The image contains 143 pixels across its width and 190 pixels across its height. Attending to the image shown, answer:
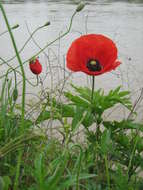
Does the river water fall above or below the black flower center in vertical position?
above

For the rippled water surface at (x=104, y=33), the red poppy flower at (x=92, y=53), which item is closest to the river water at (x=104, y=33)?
the rippled water surface at (x=104, y=33)

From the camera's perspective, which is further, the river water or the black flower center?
the river water

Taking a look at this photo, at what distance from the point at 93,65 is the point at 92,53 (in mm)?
39

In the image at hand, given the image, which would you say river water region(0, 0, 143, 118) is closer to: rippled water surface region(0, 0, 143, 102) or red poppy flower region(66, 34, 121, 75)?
rippled water surface region(0, 0, 143, 102)

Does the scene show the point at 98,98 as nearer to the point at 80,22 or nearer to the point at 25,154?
the point at 25,154

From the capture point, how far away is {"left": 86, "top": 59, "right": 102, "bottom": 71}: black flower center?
0.66 m

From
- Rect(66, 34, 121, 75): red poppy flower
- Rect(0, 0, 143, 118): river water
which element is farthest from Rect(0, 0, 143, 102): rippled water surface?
Rect(66, 34, 121, 75): red poppy flower

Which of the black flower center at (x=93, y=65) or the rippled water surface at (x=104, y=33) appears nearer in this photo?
the black flower center at (x=93, y=65)

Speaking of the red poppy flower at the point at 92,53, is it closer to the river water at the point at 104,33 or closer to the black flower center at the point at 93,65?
the black flower center at the point at 93,65

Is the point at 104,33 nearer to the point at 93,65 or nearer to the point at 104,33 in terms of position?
the point at 104,33

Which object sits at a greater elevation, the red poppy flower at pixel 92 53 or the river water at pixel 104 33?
the river water at pixel 104 33

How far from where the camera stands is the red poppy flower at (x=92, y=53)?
670 millimetres

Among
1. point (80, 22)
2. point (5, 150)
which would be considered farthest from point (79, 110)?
point (80, 22)

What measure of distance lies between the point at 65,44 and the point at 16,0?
16.9 feet
